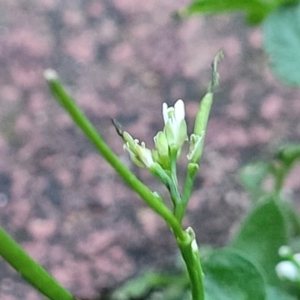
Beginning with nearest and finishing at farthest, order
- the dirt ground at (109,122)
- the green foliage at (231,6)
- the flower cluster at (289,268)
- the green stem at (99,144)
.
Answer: the green stem at (99,144) < the flower cluster at (289,268) < the green foliage at (231,6) < the dirt ground at (109,122)

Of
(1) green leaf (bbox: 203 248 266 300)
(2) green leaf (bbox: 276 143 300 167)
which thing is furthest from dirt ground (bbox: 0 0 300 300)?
(1) green leaf (bbox: 203 248 266 300)

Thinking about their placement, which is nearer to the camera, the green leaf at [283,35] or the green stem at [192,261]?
the green stem at [192,261]

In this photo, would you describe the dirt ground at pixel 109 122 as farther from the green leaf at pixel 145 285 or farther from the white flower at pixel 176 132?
the white flower at pixel 176 132

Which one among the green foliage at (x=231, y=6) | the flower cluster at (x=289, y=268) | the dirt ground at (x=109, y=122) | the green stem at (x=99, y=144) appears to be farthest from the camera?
the dirt ground at (x=109, y=122)

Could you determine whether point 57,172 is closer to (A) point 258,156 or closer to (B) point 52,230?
(B) point 52,230

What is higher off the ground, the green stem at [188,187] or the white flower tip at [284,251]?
the white flower tip at [284,251]

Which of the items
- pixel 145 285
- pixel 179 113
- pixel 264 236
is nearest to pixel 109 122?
pixel 145 285

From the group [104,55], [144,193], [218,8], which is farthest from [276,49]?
[104,55]

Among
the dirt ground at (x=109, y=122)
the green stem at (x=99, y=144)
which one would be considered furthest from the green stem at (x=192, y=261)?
the dirt ground at (x=109, y=122)
